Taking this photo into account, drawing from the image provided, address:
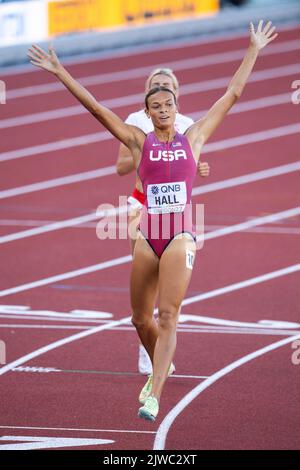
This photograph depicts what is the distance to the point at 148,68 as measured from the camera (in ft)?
77.0

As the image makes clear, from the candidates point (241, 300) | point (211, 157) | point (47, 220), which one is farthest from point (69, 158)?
point (241, 300)

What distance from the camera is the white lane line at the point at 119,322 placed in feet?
30.3

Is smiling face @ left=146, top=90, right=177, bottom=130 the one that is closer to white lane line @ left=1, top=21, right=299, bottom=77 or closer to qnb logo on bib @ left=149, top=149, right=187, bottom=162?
qnb logo on bib @ left=149, top=149, right=187, bottom=162

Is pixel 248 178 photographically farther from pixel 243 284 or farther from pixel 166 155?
pixel 166 155

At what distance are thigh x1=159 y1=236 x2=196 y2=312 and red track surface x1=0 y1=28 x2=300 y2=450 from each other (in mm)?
836

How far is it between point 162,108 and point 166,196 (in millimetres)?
565

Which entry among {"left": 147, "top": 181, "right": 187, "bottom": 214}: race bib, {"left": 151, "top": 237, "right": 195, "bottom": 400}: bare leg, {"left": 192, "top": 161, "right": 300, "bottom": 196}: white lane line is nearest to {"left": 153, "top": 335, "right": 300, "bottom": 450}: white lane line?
{"left": 151, "top": 237, "right": 195, "bottom": 400}: bare leg

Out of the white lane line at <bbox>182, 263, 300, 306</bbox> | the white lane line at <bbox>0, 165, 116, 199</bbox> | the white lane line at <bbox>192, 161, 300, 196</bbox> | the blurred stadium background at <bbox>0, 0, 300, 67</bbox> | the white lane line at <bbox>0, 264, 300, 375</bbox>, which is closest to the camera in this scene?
the white lane line at <bbox>0, 264, 300, 375</bbox>

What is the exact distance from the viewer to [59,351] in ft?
31.3

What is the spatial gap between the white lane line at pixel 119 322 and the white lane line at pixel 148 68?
33.6ft

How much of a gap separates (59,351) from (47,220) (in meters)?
5.25

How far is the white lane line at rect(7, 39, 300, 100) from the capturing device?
22031 mm

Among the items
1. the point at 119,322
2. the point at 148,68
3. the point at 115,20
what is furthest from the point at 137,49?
the point at 119,322

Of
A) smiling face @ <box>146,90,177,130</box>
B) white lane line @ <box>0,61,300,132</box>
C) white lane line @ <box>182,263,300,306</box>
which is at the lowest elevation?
smiling face @ <box>146,90,177,130</box>
